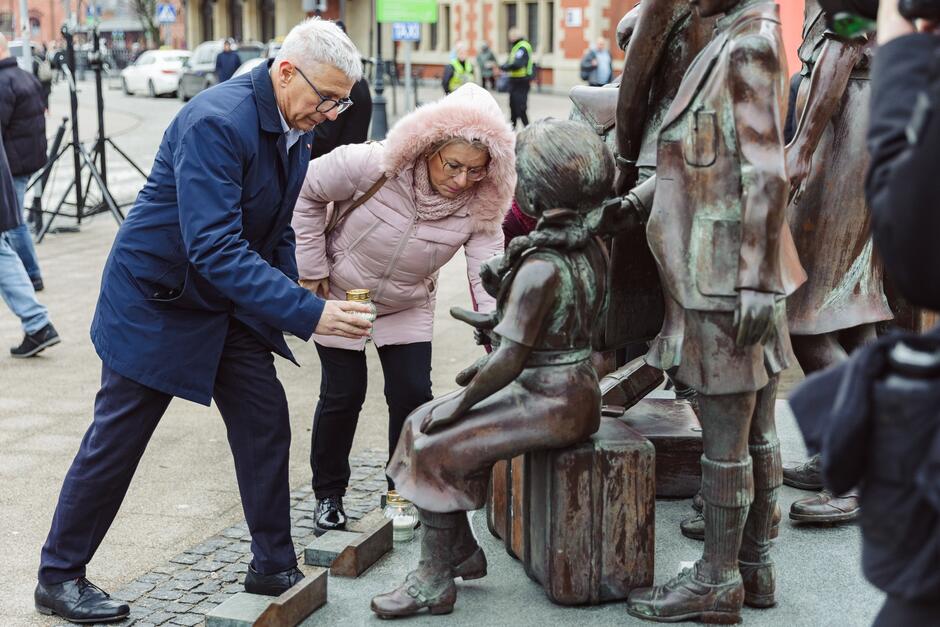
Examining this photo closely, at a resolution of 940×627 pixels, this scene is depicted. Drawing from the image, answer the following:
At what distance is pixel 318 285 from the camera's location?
477cm

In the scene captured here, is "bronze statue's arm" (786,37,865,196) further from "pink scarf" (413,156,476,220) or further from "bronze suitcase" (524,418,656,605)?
"bronze suitcase" (524,418,656,605)

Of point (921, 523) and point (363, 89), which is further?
point (363, 89)

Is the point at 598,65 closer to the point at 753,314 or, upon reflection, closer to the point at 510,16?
the point at 510,16

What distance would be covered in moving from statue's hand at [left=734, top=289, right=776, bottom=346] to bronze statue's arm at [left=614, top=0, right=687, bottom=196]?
0.97 metres

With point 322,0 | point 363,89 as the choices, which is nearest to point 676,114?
point 363,89

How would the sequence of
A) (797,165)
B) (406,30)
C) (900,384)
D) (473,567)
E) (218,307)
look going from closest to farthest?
(900,384) < (473,567) < (218,307) < (797,165) < (406,30)

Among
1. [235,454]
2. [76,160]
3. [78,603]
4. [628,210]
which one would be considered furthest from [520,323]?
[76,160]

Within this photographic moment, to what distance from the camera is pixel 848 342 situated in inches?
189

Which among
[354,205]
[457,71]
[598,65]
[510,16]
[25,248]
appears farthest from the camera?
[510,16]

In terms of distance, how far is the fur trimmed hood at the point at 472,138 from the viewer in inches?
170

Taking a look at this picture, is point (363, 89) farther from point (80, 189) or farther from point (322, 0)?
point (322, 0)

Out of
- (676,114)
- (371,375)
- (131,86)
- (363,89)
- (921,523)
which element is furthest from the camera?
(131,86)

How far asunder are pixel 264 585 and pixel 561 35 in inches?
1511

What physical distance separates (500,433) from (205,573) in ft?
5.51
